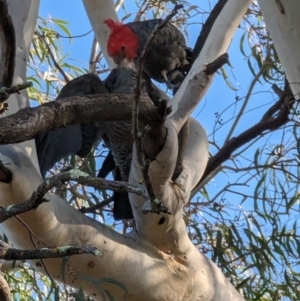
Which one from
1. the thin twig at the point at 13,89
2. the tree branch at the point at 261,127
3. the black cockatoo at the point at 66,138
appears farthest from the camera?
the tree branch at the point at 261,127

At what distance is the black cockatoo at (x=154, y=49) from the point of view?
1.42m

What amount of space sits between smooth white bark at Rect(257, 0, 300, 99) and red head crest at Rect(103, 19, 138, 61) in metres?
0.52

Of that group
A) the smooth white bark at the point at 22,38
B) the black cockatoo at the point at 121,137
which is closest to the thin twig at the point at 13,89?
the smooth white bark at the point at 22,38

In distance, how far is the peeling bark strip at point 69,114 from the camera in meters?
0.65

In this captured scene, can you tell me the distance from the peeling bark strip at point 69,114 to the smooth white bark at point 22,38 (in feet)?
0.73

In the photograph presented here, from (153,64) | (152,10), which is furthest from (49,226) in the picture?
(152,10)

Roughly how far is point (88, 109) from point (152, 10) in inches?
49.3

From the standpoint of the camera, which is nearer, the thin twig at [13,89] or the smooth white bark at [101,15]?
the thin twig at [13,89]

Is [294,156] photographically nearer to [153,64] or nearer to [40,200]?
[153,64]

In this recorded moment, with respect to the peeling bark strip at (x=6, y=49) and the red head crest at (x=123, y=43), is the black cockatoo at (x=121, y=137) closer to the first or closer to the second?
the red head crest at (x=123, y=43)

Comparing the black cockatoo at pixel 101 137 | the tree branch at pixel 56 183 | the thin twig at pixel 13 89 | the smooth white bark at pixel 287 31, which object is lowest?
the black cockatoo at pixel 101 137

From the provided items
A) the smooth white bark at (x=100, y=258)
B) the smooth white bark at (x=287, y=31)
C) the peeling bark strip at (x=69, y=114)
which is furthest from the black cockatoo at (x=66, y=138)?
the smooth white bark at (x=287, y=31)

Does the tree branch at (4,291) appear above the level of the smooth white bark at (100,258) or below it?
above

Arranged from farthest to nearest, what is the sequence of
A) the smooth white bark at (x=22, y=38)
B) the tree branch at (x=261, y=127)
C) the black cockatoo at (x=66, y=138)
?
the tree branch at (x=261, y=127) < the black cockatoo at (x=66, y=138) < the smooth white bark at (x=22, y=38)
